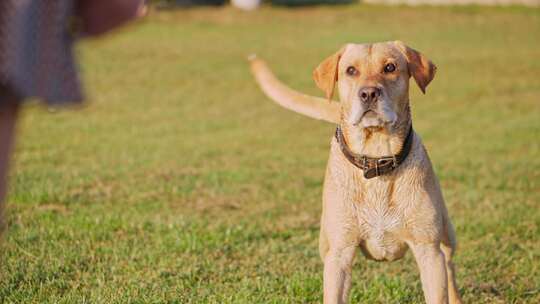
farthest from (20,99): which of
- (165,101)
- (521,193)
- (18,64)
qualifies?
(165,101)

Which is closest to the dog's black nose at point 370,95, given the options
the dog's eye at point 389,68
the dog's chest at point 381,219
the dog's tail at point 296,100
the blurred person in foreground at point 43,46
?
the dog's eye at point 389,68

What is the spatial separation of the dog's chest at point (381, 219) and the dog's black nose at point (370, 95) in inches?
15.8

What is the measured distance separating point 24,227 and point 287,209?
2100 mm

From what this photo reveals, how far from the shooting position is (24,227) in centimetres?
615

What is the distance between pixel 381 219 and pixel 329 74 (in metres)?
0.88

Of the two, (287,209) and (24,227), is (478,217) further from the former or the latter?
(24,227)

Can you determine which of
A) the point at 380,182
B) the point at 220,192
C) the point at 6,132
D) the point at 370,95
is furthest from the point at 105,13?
the point at 220,192

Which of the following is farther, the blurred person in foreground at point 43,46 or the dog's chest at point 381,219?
the dog's chest at point 381,219

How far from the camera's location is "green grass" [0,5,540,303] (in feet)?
17.1

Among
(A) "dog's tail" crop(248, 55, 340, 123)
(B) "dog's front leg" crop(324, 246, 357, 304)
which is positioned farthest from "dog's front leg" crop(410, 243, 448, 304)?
(A) "dog's tail" crop(248, 55, 340, 123)

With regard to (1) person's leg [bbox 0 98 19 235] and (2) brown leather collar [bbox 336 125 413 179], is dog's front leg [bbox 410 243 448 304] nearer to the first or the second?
(2) brown leather collar [bbox 336 125 413 179]

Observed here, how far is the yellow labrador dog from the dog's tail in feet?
1.30

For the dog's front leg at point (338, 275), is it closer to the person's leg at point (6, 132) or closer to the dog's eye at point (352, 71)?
the dog's eye at point (352, 71)

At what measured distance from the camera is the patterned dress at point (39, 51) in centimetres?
224
